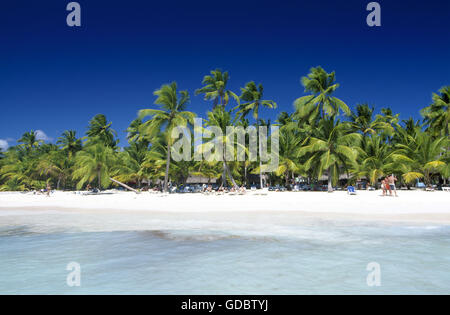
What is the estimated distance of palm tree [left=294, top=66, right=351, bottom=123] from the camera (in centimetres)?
2262

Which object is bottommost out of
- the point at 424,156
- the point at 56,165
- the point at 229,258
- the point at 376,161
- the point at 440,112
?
the point at 229,258

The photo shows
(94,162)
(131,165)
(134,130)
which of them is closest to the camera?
(94,162)

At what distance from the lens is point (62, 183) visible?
132 feet

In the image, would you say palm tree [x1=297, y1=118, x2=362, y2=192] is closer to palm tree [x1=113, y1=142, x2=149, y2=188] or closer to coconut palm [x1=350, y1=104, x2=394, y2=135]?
coconut palm [x1=350, y1=104, x2=394, y2=135]

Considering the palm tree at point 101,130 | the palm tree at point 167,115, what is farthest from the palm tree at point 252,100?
the palm tree at point 101,130

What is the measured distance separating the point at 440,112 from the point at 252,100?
1660 centimetres

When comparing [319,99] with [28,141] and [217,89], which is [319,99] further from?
[28,141]

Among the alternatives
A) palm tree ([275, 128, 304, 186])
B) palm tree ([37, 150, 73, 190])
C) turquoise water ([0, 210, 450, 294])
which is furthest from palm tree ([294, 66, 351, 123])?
palm tree ([37, 150, 73, 190])

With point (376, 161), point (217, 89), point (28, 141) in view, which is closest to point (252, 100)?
point (217, 89)

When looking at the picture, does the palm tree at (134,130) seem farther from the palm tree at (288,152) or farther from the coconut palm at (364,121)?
the coconut palm at (364,121)

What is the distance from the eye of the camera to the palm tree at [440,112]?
86.1 feet

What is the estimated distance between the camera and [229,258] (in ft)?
18.8

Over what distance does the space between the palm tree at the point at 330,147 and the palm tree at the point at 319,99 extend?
1272mm

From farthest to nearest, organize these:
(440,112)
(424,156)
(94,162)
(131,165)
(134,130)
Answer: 1. (134,130)
2. (131,165)
3. (440,112)
4. (94,162)
5. (424,156)
